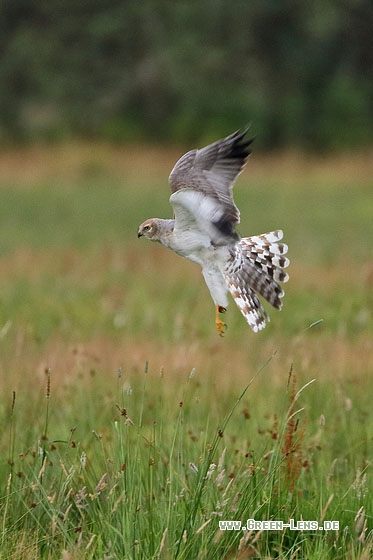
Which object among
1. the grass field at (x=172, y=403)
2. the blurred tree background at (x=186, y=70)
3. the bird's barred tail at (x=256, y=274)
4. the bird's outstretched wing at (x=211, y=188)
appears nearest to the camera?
the bird's outstretched wing at (x=211, y=188)

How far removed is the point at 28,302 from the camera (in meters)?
10.8

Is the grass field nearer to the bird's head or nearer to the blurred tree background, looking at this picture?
the bird's head

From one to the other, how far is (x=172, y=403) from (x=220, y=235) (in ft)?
9.37

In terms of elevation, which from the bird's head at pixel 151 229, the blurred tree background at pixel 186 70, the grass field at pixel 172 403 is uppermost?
the blurred tree background at pixel 186 70

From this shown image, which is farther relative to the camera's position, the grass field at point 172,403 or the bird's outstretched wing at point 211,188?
the grass field at point 172,403

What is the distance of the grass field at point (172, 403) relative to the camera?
13.8 feet

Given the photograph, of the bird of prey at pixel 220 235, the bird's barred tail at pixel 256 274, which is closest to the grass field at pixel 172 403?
the bird's barred tail at pixel 256 274

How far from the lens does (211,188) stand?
14.5 ft

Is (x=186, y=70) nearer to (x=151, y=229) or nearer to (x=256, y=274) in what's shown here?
(x=256, y=274)

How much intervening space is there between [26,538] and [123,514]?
0.45 metres

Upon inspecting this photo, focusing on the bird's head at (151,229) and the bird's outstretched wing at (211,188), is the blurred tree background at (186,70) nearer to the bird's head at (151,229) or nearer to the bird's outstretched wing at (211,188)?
the bird's outstretched wing at (211,188)

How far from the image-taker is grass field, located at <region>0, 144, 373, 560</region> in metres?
4.19

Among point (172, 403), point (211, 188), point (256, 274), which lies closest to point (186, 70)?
point (172, 403)

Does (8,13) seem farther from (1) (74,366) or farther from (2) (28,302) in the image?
(1) (74,366)
